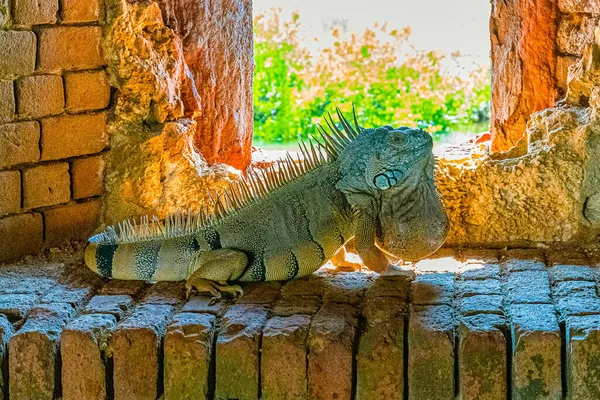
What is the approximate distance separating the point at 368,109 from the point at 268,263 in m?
4.98

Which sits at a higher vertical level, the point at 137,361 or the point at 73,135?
the point at 73,135

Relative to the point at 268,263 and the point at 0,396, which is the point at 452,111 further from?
the point at 0,396

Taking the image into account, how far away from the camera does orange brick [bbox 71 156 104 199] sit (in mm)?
5070

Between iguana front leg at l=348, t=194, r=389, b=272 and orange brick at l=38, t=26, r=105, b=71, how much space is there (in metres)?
1.57

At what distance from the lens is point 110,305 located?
4.26m

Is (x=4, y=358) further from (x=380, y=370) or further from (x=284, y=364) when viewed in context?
(x=380, y=370)

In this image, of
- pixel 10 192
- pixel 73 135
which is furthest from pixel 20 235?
pixel 73 135

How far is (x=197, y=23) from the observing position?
545 cm

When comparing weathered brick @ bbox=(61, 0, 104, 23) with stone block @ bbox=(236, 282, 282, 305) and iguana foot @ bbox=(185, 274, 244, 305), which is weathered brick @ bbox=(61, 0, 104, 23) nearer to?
iguana foot @ bbox=(185, 274, 244, 305)

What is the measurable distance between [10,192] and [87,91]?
0.66 metres

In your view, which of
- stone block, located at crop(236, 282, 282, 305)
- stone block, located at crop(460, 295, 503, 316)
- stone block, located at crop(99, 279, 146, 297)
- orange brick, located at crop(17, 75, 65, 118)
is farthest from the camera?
orange brick, located at crop(17, 75, 65, 118)

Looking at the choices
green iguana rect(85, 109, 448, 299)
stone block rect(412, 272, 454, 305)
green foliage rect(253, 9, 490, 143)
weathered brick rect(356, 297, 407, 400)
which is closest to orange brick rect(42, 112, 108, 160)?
green iguana rect(85, 109, 448, 299)

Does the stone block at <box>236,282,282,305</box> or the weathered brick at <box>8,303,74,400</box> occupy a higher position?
the stone block at <box>236,282,282,305</box>

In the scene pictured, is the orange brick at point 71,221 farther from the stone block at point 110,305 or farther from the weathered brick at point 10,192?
the stone block at point 110,305
